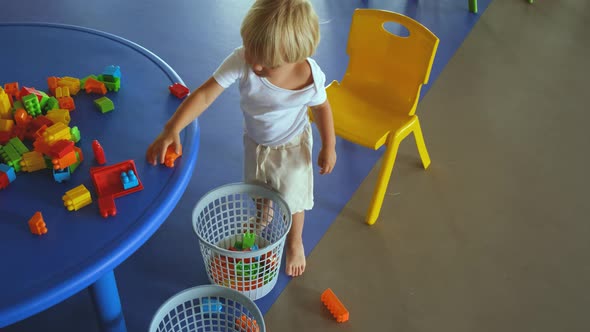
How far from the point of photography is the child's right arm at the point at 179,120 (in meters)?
1.40

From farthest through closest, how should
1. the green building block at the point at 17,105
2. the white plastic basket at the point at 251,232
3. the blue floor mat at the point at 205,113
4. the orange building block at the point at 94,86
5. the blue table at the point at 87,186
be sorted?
the blue floor mat at the point at 205,113 → the white plastic basket at the point at 251,232 → the orange building block at the point at 94,86 → the green building block at the point at 17,105 → the blue table at the point at 87,186

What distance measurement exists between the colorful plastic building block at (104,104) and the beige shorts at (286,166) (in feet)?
1.41

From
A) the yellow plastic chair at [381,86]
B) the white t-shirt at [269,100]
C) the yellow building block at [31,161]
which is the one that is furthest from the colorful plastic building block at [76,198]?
the yellow plastic chair at [381,86]

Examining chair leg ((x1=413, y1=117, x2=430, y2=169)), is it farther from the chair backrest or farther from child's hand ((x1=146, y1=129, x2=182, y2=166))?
child's hand ((x1=146, y1=129, x2=182, y2=166))

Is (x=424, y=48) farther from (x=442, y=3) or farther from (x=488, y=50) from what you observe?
(x=442, y=3)

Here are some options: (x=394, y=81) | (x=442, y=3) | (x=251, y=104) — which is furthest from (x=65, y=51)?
(x=442, y=3)

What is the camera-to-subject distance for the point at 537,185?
7.61ft

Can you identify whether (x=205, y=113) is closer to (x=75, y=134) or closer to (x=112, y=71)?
(x=112, y=71)

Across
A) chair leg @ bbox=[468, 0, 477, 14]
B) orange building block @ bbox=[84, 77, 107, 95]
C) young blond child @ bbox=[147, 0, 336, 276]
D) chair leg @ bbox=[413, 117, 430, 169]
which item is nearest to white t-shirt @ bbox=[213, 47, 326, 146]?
young blond child @ bbox=[147, 0, 336, 276]

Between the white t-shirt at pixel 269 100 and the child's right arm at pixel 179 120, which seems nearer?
the child's right arm at pixel 179 120

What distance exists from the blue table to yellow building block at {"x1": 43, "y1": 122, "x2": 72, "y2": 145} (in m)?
0.06

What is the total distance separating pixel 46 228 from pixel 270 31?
0.67m

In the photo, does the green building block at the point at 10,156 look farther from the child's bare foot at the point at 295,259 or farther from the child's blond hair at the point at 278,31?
the child's bare foot at the point at 295,259

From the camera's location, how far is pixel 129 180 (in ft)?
4.26
